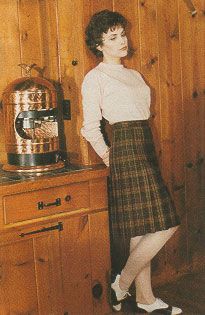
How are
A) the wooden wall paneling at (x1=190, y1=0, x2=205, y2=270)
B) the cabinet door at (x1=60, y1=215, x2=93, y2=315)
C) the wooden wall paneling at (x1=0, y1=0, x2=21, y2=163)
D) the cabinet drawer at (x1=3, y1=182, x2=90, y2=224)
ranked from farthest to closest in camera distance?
the wooden wall paneling at (x1=190, y1=0, x2=205, y2=270) → the wooden wall paneling at (x1=0, y1=0, x2=21, y2=163) → the cabinet door at (x1=60, y1=215, x2=93, y2=315) → the cabinet drawer at (x1=3, y1=182, x2=90, y2=224)

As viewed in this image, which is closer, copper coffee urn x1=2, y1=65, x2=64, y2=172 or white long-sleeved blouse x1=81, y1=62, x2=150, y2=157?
copper coffee urn x1=2, y1=65, x2=64, y2=172

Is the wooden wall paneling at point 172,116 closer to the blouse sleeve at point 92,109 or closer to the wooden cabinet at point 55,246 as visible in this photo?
the blouse sleeve at point 92,109

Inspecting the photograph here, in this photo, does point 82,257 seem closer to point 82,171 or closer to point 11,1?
point 82,171

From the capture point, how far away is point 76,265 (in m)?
2.24

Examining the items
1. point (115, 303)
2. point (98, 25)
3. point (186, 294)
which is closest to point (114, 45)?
point (98, 25)

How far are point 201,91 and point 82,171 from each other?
3.33ft

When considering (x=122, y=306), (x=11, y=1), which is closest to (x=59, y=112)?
(x=11, y=1)

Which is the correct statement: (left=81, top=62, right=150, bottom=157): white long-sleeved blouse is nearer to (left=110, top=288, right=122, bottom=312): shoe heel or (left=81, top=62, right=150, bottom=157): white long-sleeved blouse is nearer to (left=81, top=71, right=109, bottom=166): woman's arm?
(left=81, top=71, right=109, bottom=166): woman's arm

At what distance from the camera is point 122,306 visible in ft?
8.45

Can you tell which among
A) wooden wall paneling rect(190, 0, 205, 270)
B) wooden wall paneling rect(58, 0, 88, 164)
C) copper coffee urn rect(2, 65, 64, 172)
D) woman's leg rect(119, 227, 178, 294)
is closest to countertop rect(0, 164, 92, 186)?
copper coffee urn rect(2, 65, 64, 172)

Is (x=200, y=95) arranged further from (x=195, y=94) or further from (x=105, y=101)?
(x=105, y=101)

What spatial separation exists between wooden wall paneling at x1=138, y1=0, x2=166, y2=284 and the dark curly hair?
0.92 feet

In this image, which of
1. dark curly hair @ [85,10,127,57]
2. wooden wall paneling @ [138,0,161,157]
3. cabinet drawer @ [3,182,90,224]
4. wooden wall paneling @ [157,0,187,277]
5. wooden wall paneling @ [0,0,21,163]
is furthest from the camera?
wooden wall paneling @ [157,0,187,277]

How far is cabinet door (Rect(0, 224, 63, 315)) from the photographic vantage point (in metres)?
2.04
